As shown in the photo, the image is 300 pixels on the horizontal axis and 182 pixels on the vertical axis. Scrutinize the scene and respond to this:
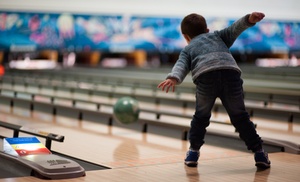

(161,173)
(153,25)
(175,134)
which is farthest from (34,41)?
(161,173)

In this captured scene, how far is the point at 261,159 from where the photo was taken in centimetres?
391

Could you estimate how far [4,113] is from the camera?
8.27 meters


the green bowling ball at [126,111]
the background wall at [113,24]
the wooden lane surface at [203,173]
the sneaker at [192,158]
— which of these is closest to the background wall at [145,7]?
the background wall at [113,24]

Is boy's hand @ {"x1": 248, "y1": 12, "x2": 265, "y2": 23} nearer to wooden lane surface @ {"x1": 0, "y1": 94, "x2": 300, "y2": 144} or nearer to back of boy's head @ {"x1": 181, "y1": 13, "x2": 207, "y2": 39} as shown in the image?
back of boy's head @ {"x1": 181, "y1": 13, "x2": 207, "y2": 39}

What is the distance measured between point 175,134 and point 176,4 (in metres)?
7.26

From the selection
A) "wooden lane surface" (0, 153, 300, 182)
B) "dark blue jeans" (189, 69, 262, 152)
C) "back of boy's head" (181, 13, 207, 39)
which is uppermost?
"back of boy's head" (181, 13, 207, 39)

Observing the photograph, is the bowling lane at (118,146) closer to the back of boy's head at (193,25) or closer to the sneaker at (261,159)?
the sneaker at (261,159)

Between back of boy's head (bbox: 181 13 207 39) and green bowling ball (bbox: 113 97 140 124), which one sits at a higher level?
back of boy's head (bbox: 181 13 207 39)

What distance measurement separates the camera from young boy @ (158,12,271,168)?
3746 millimetres

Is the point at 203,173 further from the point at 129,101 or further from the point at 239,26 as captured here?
the point at 129,101

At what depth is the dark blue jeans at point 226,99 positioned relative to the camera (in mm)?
3758

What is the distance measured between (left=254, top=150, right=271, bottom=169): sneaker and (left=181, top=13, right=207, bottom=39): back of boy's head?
90 cm

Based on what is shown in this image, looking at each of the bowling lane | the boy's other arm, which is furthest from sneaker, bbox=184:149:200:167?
the boy's other arm

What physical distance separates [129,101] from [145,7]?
6841 mm
